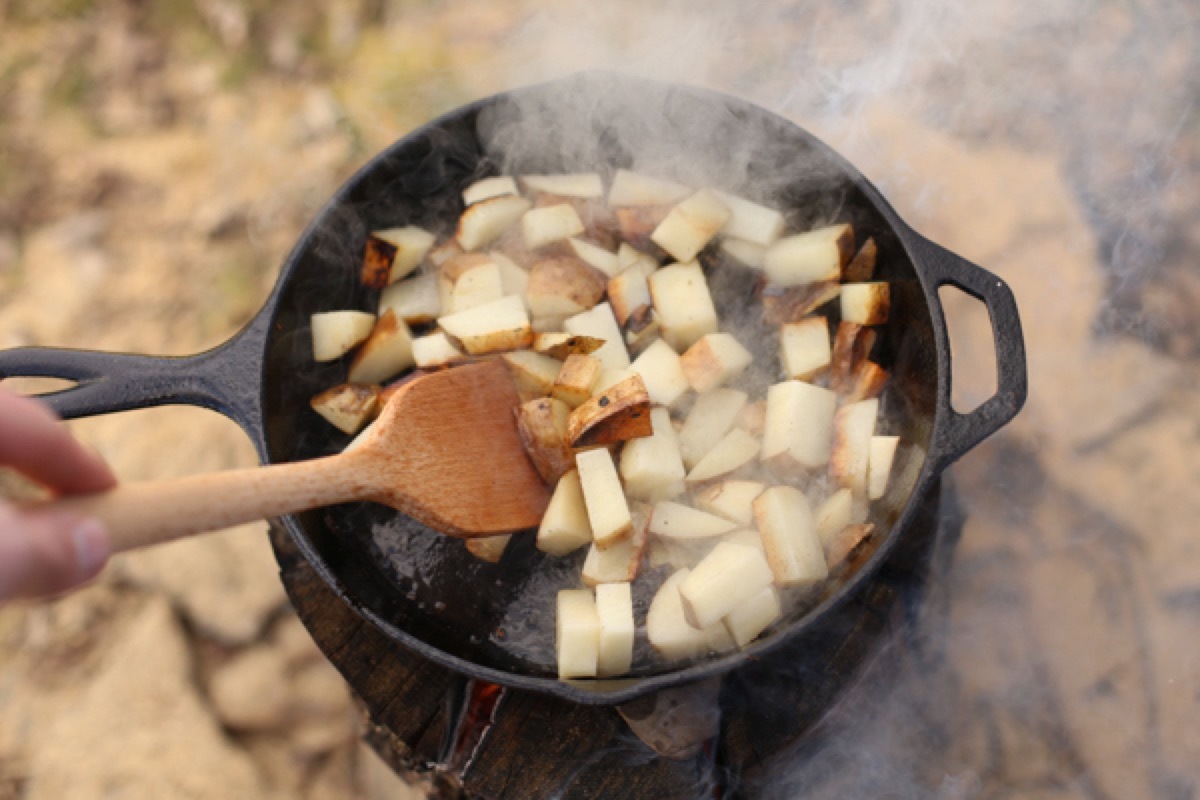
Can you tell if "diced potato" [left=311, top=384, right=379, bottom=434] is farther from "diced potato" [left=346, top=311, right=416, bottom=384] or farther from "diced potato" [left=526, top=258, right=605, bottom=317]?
"diced potato" [left=526, top=258, right=605, bottom=317]

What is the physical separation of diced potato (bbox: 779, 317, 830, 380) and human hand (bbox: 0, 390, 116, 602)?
1.70 metres

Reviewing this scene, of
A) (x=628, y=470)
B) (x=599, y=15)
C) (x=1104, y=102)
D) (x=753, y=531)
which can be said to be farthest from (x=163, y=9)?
(x=1104, y=102)

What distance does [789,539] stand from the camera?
6.49 ft

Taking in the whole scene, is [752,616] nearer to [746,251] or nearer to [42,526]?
[746,251]

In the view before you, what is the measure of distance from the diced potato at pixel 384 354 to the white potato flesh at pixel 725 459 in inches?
36.2

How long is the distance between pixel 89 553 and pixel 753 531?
57.6 inches

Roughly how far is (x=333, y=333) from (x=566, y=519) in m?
0.91

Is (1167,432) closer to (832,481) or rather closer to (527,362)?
(832,481)

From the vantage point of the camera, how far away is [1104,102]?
10.3ft

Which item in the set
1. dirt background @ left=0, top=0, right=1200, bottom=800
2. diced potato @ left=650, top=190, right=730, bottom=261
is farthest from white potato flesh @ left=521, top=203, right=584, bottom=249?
dirt background @ left=0, top=0, right=1200, bottom=800

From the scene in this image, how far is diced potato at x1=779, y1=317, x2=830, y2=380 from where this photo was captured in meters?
2.28

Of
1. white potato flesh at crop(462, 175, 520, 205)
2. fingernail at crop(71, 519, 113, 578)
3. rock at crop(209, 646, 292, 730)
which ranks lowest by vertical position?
rock at crop(209, 646, 292, 730)

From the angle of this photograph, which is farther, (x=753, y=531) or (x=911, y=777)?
(x=911, y=777)

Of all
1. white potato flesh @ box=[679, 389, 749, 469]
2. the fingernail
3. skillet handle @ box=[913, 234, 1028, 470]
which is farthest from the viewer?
white potato flesh @ box=[679, 389, 749, 469]
